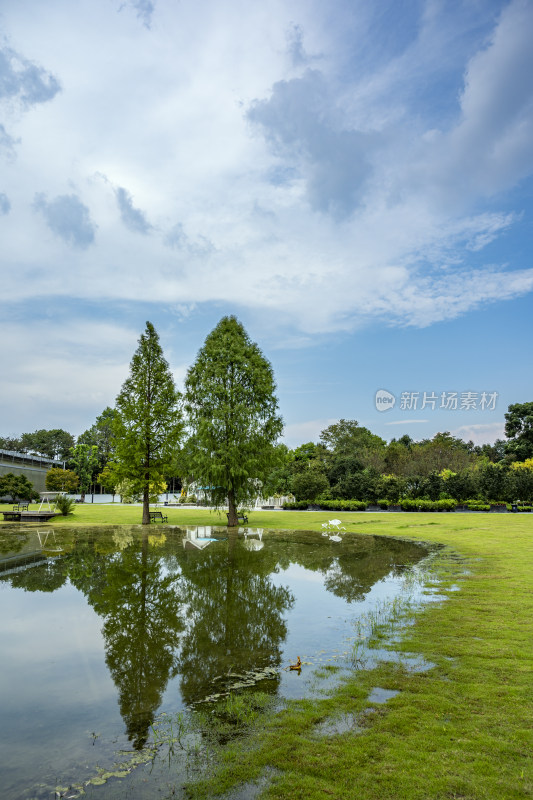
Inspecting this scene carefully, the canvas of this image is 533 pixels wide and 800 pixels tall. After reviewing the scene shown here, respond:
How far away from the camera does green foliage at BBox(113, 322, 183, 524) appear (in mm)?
31219

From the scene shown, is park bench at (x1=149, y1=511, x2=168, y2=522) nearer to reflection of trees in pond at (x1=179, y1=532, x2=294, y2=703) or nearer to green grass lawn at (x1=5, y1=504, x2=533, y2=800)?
reflection of trees in pond at (x1=179, y1=532, x2=294, y2=703)

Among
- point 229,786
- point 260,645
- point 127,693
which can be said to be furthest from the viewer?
point 260,645

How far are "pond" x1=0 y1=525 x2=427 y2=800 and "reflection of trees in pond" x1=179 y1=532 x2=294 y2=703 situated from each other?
3cm

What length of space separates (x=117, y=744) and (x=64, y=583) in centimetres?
951

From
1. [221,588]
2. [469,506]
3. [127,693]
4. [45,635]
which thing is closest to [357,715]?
[127,693]

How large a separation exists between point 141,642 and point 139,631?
Answer: 0.66 meters

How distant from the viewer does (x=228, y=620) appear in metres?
9.86

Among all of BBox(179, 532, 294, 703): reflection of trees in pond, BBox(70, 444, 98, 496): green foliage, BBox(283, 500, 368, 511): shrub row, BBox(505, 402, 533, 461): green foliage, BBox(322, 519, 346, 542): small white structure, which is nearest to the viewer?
BBox(179, 532, 294, 703): reflection of trees in pond

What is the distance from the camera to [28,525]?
30.3 metres

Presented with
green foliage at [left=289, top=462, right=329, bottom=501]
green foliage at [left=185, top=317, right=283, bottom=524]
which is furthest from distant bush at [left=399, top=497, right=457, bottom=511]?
green foliage at [left=185, top=317, right=283, bottom=524]

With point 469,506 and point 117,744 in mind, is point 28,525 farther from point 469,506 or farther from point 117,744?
point 469,506

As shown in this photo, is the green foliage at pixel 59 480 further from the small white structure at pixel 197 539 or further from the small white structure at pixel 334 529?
the small white structure at pixel 334 529

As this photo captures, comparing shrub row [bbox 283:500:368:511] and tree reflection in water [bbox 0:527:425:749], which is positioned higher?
shrub row [bbox 283:500:368:511]

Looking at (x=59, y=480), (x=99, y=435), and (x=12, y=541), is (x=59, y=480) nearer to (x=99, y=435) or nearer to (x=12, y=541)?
(x=99, y=435)
